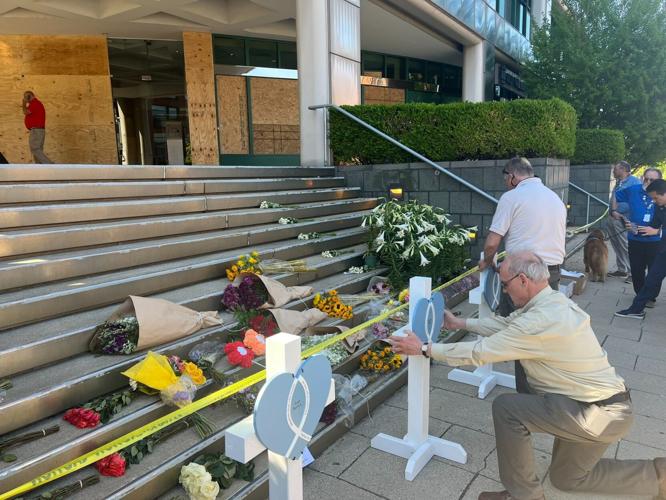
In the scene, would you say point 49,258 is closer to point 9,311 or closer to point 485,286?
point 9,311

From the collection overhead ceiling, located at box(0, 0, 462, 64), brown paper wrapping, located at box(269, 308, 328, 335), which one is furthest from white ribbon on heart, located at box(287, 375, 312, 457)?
overhead ceiling, located at box(0, 0, 462, 64)

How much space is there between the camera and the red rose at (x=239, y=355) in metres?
3.53

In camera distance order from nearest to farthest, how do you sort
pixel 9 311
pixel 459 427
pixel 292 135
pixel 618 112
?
pixel 9 311, pixel 459 427, pixel 292 135, pixel 618 112

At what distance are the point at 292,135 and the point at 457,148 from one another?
6247 mm

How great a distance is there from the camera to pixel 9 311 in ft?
10.5

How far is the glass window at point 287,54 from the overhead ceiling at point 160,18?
0.82 feet

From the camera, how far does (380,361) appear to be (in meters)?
4.29

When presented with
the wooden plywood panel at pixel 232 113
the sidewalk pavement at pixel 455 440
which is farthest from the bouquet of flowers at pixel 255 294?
the wooden plywood panel at pixel 232 113

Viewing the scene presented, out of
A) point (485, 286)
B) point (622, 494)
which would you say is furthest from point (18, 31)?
point (622, 494)

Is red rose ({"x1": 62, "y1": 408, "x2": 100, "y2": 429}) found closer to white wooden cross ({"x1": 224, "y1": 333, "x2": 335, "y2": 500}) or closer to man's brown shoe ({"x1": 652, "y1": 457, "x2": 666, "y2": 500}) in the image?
white wooden cross ({"x1": 224, "y1": 333, "x2": 335, "y2": 500})

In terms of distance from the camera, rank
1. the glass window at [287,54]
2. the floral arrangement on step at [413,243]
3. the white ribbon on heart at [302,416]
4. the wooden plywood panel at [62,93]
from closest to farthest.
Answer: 1. the white ribbon on heart at [302,416]
2. the floral arrangement on step at [413,243]
3. the wooden plywood panel at [62,93]
4. the glass window at [287,54]

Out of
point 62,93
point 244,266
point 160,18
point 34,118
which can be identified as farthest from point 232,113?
point 244,266

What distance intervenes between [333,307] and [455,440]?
1.71m

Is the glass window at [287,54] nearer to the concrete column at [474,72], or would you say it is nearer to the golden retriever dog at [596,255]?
the concrete column at [474,72]
